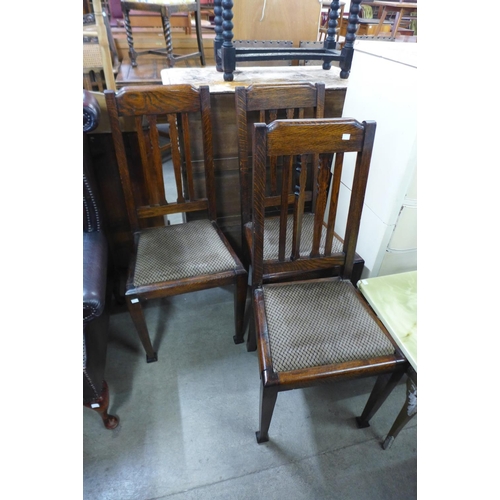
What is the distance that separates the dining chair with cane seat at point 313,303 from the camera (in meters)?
0.88

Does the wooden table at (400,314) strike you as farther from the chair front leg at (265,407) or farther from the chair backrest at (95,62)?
the chair backrest at (95,62)

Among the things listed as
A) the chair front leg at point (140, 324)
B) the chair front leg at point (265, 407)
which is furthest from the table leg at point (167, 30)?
the chair front leg at point (265, 407)

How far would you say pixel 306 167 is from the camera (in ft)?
3.14

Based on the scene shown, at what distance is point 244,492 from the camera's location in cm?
103

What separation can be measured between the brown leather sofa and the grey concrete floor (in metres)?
0.13

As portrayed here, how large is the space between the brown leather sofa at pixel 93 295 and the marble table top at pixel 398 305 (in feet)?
2.83

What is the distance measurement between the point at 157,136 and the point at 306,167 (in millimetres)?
642

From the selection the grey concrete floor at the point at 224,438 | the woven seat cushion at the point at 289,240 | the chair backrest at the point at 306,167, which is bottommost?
the grey concrete floor at the point at 224,438

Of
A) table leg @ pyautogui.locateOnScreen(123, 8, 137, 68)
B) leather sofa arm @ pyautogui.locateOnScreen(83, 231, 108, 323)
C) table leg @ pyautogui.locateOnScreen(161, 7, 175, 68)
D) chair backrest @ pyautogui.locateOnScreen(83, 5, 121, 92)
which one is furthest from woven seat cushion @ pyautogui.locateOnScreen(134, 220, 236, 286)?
table leg @ pyautogui.locateOnScreen(123, 8, 137, 68)

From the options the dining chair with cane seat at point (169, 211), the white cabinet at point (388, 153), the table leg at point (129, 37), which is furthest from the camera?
the table leg at point (129, 37)

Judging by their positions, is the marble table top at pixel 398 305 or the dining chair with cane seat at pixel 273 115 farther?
the dining chair with cane seat at pixel 273 115

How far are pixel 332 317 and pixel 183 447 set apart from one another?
2.33ft

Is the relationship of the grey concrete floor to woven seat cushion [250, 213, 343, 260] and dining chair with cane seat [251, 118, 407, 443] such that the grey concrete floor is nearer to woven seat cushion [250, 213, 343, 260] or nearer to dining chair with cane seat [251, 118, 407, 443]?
dining chair with cane seat [251, 118, 407, 443]
